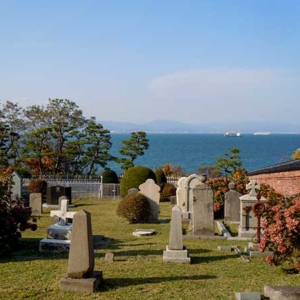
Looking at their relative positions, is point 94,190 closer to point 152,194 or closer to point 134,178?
point 134,178

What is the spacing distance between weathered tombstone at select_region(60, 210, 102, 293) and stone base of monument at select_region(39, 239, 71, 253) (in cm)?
347

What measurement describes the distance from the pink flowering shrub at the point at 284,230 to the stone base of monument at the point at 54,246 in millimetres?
4731

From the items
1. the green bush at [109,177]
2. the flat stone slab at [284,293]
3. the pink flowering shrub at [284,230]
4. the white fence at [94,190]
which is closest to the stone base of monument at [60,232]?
the pink flowering shrub at [284,230]

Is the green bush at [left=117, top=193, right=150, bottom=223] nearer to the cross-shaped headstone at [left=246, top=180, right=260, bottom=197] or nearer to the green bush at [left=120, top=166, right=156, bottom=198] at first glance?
the cross-shaped headstone at [left=246, top=180, right=260, bottom=197]

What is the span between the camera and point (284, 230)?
28.2 ft

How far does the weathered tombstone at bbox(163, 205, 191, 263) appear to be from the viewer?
34.0ft

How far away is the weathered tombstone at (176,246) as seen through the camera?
34.0ft

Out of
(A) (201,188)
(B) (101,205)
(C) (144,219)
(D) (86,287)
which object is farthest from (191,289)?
(B) (101,205)

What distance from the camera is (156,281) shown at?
8.60m

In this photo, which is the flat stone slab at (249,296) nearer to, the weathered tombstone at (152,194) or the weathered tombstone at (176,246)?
the weathered tombstone at (176,246)

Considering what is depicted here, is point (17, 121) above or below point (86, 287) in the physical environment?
above

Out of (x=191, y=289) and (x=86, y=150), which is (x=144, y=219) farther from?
(x=86, y=150)

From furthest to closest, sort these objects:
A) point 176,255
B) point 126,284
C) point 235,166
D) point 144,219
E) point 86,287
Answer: point 235,166
point 144,219
point 176,255
point 126,284
point 86,287

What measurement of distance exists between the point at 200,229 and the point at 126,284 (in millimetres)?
6555
